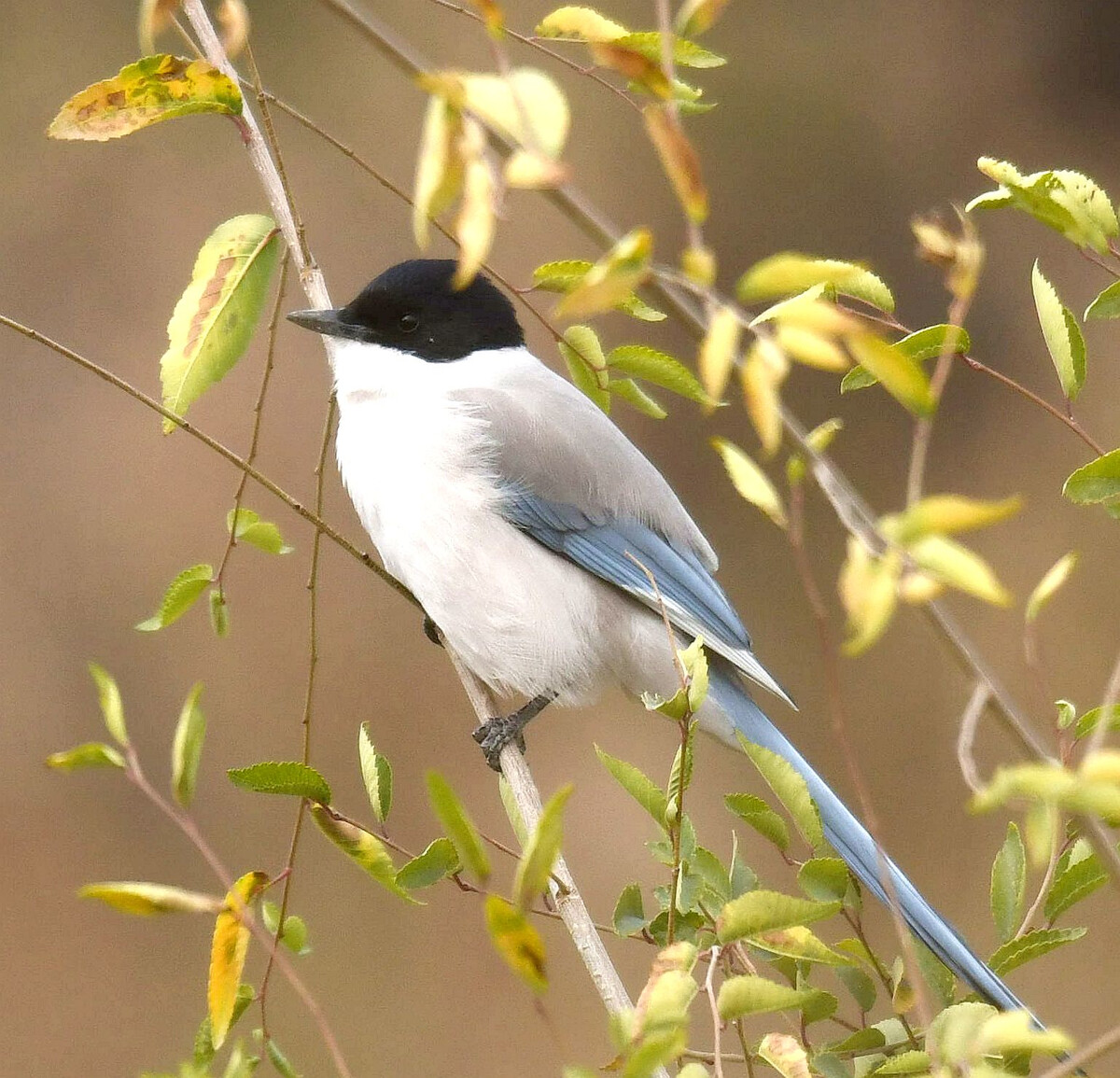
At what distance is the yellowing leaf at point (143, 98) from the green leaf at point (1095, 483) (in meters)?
0.83

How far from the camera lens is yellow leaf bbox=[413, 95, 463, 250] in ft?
2.20

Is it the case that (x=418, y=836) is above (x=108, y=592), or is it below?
below

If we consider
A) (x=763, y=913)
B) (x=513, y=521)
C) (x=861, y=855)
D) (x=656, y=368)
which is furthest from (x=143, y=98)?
(x=861, y=855)

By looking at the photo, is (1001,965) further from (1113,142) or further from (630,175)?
(1113,142)

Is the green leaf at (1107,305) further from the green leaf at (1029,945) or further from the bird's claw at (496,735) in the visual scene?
the bird's claw at (496,735)

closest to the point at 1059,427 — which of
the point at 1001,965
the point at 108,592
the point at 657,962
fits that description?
the point at 108,592

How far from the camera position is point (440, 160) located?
673 millimetres

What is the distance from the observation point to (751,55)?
4.08 metres

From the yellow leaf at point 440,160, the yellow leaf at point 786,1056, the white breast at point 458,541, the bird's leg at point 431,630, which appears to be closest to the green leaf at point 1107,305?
the yellow leaf at point 786,1056

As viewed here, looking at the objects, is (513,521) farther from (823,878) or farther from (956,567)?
(956,567)

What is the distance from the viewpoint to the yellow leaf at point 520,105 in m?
0.66

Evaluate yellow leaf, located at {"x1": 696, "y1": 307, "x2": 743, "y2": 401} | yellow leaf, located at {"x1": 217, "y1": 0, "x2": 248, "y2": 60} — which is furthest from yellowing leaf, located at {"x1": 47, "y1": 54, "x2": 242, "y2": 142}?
yellow leaf, located at {"x1": 696, "y1": 307, "x2": 743, "y2": 401}

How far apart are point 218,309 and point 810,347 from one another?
101 cm

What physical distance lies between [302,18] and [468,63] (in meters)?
0.52
